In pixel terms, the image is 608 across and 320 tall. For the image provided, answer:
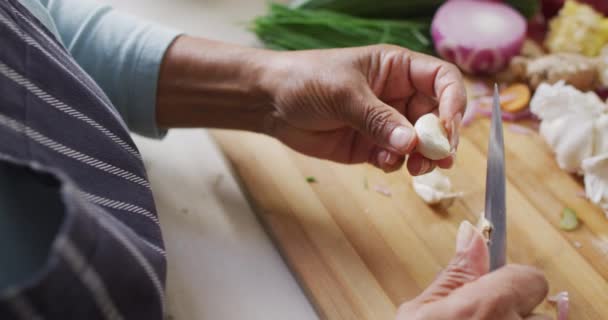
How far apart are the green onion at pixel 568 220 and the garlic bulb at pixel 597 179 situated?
0.05 meters

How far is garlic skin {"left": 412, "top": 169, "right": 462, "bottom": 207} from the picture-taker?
3.10 feet

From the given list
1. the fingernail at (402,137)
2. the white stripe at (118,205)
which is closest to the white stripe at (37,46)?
the white stripe at (118,205)

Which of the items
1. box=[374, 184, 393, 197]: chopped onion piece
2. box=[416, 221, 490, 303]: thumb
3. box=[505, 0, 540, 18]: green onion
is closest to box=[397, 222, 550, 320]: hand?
box=[416, 221, 490, 303]: thumb

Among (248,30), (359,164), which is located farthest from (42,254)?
(248,30)

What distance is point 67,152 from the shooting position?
0.64 meters

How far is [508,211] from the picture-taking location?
0.95 metres

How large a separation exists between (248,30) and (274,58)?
1.25 ft

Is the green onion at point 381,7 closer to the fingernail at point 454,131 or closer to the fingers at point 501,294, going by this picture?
the fingernail at point 454,131

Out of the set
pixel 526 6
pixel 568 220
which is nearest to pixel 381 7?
pixel 526 6

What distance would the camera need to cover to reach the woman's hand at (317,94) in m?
0.84

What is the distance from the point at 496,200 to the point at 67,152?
1.69 ft

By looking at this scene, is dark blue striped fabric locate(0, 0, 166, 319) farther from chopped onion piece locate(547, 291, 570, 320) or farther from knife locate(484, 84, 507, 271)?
chopped onion piece locate(547, 291, 570, 320)

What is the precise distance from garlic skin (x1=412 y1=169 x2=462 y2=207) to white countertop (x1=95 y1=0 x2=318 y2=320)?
0.26m

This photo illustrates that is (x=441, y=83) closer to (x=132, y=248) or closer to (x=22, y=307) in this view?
(x=132, y=248)
